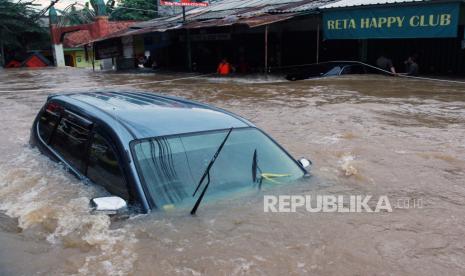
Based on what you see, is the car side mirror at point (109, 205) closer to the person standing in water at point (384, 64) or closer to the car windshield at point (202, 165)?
the car windshield at point (202, 165)

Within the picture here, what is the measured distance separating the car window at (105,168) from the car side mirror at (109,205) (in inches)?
7.7

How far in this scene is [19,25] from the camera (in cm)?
3847

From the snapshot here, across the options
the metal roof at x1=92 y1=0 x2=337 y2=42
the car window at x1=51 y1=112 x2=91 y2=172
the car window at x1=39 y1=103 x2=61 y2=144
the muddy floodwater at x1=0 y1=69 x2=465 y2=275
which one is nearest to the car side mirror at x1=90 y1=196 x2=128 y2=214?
the muddy floodwater at x1=0 y1=69 x2=465 y2=275

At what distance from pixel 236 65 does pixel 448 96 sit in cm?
1391

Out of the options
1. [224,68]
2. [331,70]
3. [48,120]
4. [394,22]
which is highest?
[394,22]

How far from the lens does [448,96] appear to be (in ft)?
41.3

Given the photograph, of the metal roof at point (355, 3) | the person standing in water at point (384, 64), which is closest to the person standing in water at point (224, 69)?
the metal roof at point (355, 3)

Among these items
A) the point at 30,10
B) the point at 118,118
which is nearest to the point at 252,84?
the point at 118,118

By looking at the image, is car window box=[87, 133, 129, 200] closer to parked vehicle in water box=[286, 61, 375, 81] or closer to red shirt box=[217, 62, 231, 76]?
parked vehicle in water box=[286, 61, 375, 81]

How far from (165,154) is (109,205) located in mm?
621

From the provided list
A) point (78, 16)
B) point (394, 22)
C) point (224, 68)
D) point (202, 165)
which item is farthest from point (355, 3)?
point (78, 16)

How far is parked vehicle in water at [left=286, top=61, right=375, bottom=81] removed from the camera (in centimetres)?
1755

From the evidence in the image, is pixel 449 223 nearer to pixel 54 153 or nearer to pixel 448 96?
pixel 54 153

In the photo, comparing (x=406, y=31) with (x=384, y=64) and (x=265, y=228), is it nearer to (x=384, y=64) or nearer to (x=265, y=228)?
(x=384, y=64)
